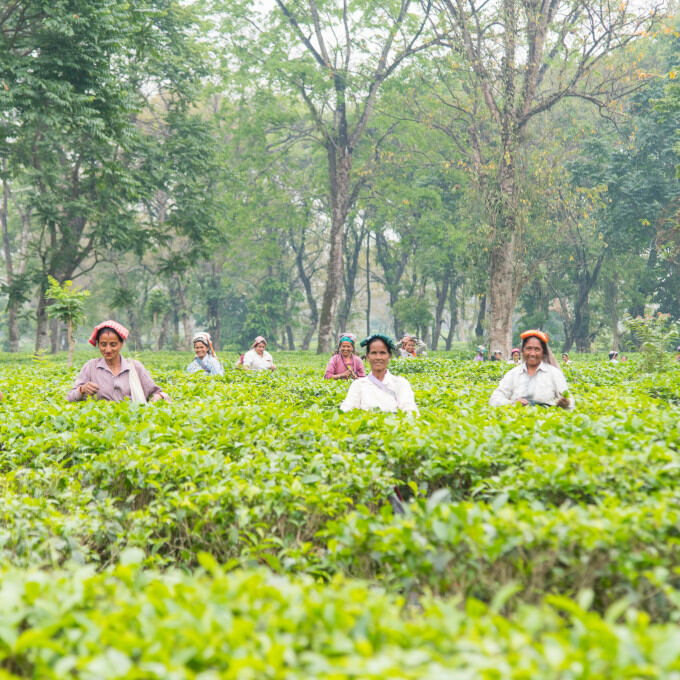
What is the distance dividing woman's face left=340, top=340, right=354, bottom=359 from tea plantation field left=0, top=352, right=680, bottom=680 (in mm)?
3808

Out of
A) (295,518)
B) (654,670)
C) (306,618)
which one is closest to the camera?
(654,670)

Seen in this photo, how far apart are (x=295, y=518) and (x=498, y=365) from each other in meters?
10.8

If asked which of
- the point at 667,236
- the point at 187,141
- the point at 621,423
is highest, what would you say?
the point at 187,141

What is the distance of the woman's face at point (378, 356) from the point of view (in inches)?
231

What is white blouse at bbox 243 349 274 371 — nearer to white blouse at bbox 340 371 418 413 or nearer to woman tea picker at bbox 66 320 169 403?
woman tea picker at bbox 66 320 169 403

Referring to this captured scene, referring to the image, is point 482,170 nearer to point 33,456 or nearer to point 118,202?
point 118,202

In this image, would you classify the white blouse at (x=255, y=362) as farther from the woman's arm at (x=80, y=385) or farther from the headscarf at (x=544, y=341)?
the headscarf at (x=544, y=341)

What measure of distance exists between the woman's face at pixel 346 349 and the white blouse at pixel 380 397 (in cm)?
360

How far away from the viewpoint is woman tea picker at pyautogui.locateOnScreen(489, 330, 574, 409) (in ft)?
20.7

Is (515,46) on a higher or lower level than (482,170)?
higher

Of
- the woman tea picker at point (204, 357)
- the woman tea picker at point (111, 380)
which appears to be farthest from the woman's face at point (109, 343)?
the woman tea picker at point (204, 357)

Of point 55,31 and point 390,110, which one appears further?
point 390,110

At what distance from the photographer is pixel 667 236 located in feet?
73.7

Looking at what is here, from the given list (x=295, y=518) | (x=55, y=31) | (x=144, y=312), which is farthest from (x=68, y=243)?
(x=144, y=312)
